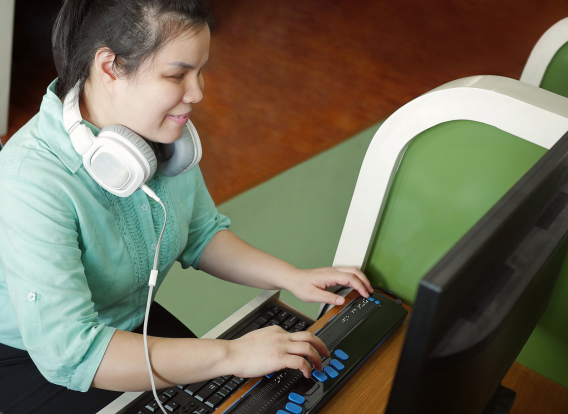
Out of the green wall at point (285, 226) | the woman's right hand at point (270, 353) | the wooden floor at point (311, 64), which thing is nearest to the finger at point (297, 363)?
the woman's right hand at point (270, 353)

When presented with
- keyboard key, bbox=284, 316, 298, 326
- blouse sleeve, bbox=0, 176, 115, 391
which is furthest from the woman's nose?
keyboard key, bbox=284, 316, 298, 326

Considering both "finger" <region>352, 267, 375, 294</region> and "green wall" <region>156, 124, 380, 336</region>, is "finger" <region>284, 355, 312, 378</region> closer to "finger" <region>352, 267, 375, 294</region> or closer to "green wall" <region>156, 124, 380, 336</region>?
"finger" <region>352, 267, 375, 294</region>

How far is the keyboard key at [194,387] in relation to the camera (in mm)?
927

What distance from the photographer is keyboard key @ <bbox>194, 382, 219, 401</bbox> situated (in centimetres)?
92

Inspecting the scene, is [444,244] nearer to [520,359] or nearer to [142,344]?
[520,359]

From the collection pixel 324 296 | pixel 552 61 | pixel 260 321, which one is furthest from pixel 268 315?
pixel 552 61

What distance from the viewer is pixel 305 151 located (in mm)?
2922

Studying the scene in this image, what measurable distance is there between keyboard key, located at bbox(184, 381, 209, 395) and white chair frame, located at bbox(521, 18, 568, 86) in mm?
1376

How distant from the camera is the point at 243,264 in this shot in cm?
114

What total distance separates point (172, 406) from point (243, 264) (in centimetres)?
33

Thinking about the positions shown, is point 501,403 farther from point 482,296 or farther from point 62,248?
point 62,248

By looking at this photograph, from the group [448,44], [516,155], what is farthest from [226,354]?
[448,44]

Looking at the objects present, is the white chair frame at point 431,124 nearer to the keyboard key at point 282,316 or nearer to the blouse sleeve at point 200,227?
the keyboard key at point 282,316

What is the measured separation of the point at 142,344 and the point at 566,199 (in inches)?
24.1
